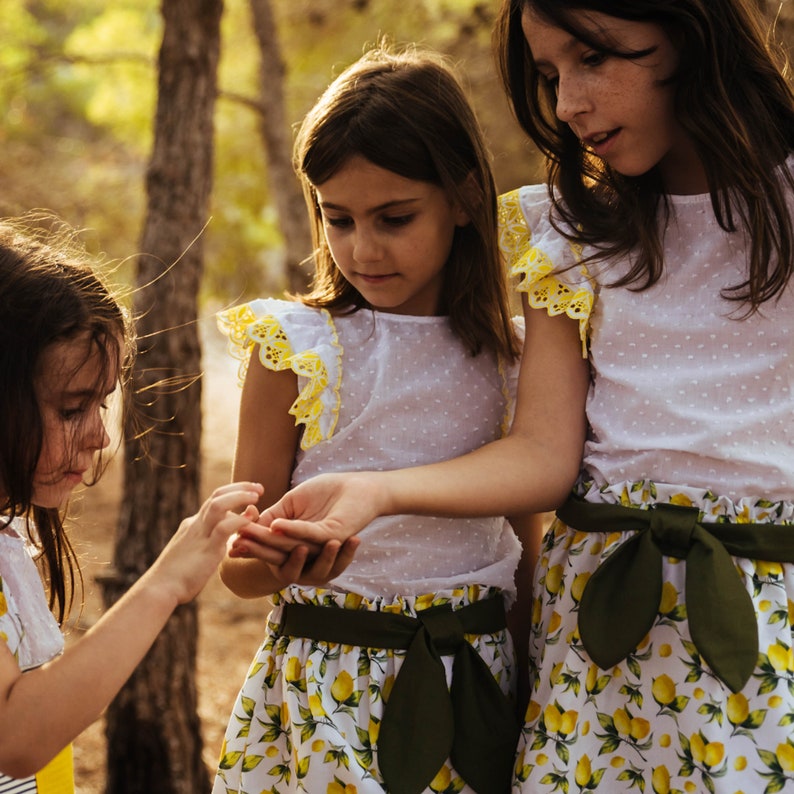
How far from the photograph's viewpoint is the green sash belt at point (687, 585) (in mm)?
1645

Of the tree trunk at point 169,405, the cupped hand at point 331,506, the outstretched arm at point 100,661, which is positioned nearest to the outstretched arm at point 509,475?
the cupped hand at point 331,506

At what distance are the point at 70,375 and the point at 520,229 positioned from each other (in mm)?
832

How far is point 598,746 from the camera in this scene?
1746 mm

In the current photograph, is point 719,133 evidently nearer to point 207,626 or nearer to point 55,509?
point 55,509

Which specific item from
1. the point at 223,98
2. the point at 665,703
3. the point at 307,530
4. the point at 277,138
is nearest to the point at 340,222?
the point at 307,530

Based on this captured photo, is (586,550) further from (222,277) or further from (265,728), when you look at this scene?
(222,277)

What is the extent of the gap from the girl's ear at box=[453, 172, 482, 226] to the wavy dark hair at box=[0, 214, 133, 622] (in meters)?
0.64

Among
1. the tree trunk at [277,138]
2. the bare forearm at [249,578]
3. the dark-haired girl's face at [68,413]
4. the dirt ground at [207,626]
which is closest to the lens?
the dark-haired girl's face at [68,413]

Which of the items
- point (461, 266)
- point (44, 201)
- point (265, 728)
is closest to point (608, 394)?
point (461, 266)

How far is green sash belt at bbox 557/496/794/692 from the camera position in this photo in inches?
64.7

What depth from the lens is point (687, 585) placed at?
1696mm

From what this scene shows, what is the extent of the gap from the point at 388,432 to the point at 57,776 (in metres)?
0.79

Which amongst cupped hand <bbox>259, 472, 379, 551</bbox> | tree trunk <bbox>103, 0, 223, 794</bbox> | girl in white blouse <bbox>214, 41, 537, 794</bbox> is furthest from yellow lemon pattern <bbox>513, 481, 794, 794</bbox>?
tree trunk <bbox>103, 0, 223, 794</bbox>

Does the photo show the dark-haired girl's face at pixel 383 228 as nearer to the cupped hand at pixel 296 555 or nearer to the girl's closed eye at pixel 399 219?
the girl's closed eye at pixel 399 219
